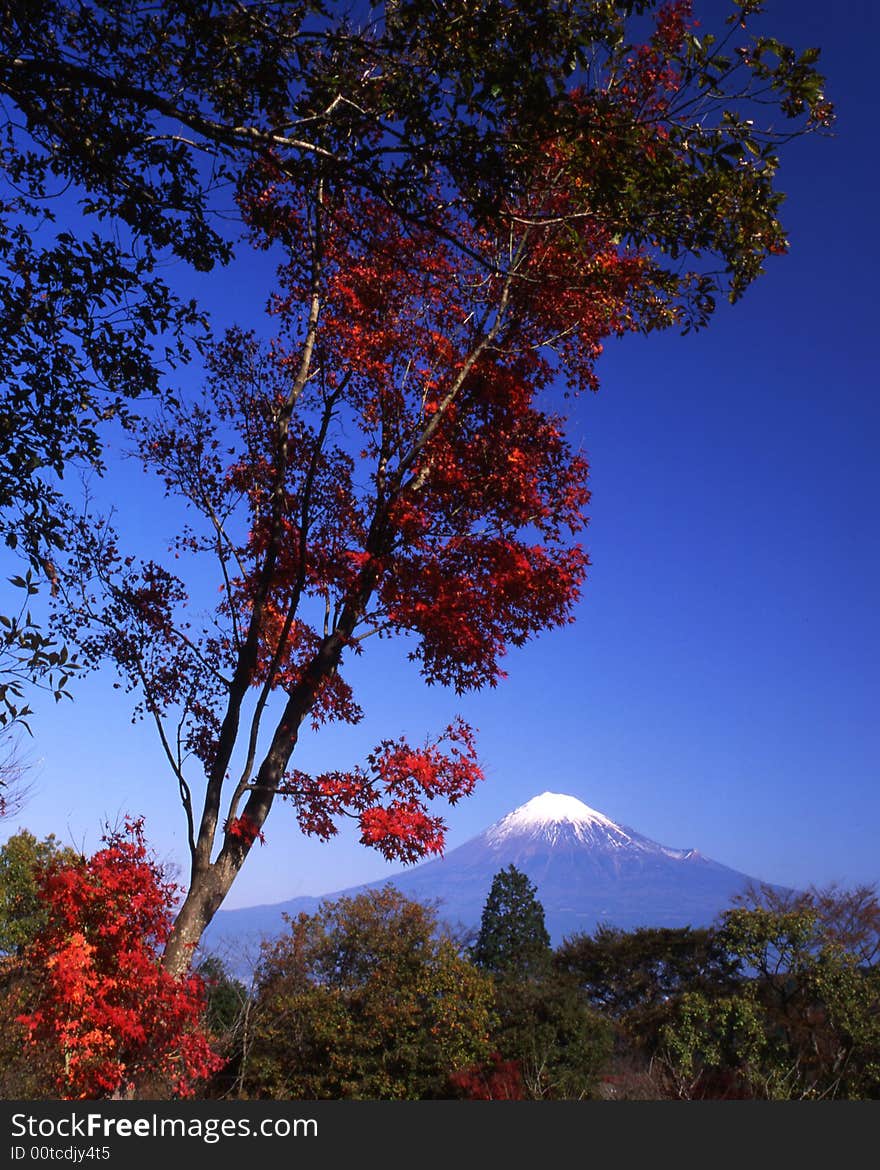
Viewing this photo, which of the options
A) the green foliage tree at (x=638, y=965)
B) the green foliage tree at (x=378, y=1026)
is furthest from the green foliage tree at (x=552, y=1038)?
the green foliage tree at (x=638, y=965)

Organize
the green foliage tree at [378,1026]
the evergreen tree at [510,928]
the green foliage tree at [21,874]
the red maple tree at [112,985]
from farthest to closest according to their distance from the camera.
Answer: the evergreen tree at [510,928], the green foliage tree at [21,874], the green foliage tree at [378,1026], the red maple tree at [112,985]

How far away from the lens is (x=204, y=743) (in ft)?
21.5

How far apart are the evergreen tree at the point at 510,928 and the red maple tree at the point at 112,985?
92.8 feet

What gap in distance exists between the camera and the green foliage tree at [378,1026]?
584 inches

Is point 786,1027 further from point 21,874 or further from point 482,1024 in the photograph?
point 21,874

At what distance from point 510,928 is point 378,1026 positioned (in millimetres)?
20104

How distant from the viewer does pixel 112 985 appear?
568 centimetres

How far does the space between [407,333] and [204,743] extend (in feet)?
11.9

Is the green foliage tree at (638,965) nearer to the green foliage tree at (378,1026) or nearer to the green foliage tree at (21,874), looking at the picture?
the green foliage tree at (378,1026)

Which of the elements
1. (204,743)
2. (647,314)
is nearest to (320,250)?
(647,314)

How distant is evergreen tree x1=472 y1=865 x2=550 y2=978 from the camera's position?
3281 cm

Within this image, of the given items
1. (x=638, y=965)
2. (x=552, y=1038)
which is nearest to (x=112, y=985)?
(x=552, y=1038)

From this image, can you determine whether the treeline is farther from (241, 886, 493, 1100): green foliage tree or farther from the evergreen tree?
the evergreen tree

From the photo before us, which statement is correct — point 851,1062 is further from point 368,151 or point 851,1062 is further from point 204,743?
point 368,151
